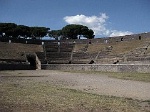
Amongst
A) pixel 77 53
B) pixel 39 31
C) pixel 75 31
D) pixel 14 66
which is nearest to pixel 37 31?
pixel 39 31

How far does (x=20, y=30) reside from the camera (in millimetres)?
75312

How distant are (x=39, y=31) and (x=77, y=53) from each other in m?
29.4

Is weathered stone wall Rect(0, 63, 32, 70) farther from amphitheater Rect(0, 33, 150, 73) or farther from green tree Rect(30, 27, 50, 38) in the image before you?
green tree Rect(30, 27, 50, 38)

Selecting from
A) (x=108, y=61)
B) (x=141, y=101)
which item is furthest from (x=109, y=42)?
(x=141, y=101)

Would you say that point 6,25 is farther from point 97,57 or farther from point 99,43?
point 97,57

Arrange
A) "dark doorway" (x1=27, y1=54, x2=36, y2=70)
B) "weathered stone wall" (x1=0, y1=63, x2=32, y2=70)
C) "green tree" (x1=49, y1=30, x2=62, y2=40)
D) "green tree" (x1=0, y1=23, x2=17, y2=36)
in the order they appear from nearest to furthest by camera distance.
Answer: "weathered stone wall" (x1=0, y1=63, x2=32, y2=70), "dark doorway" (x1=27, y1=54, x2=36, y2=70), "green tree" (x1=0, y1=23, x2=17, y2=36), "green tree" (x1=49, y1=30, x2=62, y2=40)

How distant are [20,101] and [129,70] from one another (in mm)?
24010

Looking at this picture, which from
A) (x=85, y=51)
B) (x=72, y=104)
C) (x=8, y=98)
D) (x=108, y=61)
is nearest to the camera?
(x=72, y=104)

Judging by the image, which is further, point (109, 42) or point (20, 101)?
point (109, 42)

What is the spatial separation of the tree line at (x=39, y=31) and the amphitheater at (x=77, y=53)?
49.0ft

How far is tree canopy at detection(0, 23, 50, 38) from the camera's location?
7456 cm

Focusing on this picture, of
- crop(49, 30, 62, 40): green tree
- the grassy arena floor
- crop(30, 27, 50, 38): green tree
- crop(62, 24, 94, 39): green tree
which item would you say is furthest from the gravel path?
crop(49, 30, 62, 40): green tree

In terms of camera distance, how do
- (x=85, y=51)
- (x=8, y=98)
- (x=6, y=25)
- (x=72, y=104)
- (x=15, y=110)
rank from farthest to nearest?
(x=6, y=25), (x=85, y=51), (x=8, y=98), (x=72, y=104), (x=15, y=110)

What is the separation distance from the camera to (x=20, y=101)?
11336 mm
